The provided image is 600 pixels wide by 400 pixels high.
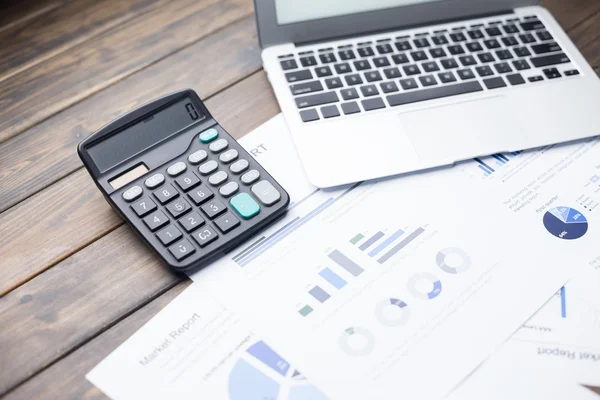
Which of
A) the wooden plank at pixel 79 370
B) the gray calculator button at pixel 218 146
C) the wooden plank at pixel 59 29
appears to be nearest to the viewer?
the wooden plank at pixel 79 370

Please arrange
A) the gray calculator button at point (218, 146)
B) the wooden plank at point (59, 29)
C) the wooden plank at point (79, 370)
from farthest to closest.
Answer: the wooden plank at point (59, 29) < the gray calculator button at point (218, 146) < the wooden plank at point (79, 370)

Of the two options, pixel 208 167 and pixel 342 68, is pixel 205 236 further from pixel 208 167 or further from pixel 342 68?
pixel 342 68

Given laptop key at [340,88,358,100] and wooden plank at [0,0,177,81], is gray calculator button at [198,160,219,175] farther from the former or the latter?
wooden plank at [0,0,177,81]

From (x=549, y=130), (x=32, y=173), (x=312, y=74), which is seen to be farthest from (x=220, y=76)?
(x=549, y=130)

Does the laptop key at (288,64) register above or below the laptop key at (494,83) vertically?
above

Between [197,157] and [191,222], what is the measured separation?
2.7 inches

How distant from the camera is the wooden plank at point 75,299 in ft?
1.53

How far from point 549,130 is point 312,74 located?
0.24m

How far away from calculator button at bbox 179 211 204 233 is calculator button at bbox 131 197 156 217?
0.03 metres

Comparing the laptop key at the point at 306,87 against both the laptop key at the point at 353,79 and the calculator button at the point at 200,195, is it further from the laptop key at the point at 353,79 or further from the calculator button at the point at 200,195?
the calculator button at the point at 200,195

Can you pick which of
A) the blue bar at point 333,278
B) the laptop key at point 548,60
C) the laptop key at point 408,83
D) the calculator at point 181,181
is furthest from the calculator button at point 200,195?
the laptop key at point 548,60

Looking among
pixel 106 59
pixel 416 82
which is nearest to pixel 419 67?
pixel 416 82

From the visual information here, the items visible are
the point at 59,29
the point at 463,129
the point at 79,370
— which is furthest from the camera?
the point at 59,29

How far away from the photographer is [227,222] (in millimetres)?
506
